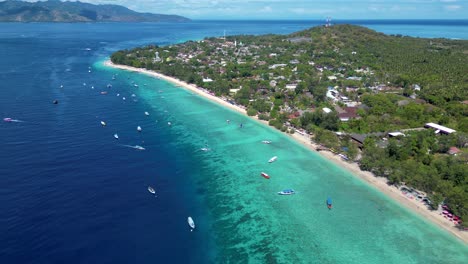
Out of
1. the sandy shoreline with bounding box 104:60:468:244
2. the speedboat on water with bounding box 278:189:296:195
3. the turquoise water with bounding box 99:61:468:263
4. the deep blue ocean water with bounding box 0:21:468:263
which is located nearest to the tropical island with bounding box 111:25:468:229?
the sandy shoreline with bounding box 104:60:468:244

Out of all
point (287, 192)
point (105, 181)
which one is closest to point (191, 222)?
point (287, 192)

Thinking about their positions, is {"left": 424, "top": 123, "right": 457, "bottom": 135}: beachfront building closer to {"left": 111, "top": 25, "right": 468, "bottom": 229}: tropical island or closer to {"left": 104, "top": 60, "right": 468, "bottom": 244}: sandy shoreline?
{"left": 111, "top": 25, "right": 468, "bottom": 229}: tropical island

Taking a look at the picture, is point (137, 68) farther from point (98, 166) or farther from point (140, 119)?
point (98, 166)

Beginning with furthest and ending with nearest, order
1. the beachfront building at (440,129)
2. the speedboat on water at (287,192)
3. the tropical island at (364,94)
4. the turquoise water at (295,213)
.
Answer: the beachfront building at (440,129), the tropical island at (364,94), the speedboat on water at (287,192), the turquoise water at (295,213)

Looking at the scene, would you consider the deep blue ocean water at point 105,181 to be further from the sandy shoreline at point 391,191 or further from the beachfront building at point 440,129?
the beachfront building at point 440,129

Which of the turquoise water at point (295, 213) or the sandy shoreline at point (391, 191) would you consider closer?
the turquoise water at point (295, 213)

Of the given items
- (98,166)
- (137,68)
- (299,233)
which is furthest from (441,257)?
(137,68)

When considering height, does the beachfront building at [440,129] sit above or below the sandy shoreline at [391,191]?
above

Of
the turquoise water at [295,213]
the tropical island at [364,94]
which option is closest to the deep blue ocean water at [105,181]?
the turquoise water at [295,213]
